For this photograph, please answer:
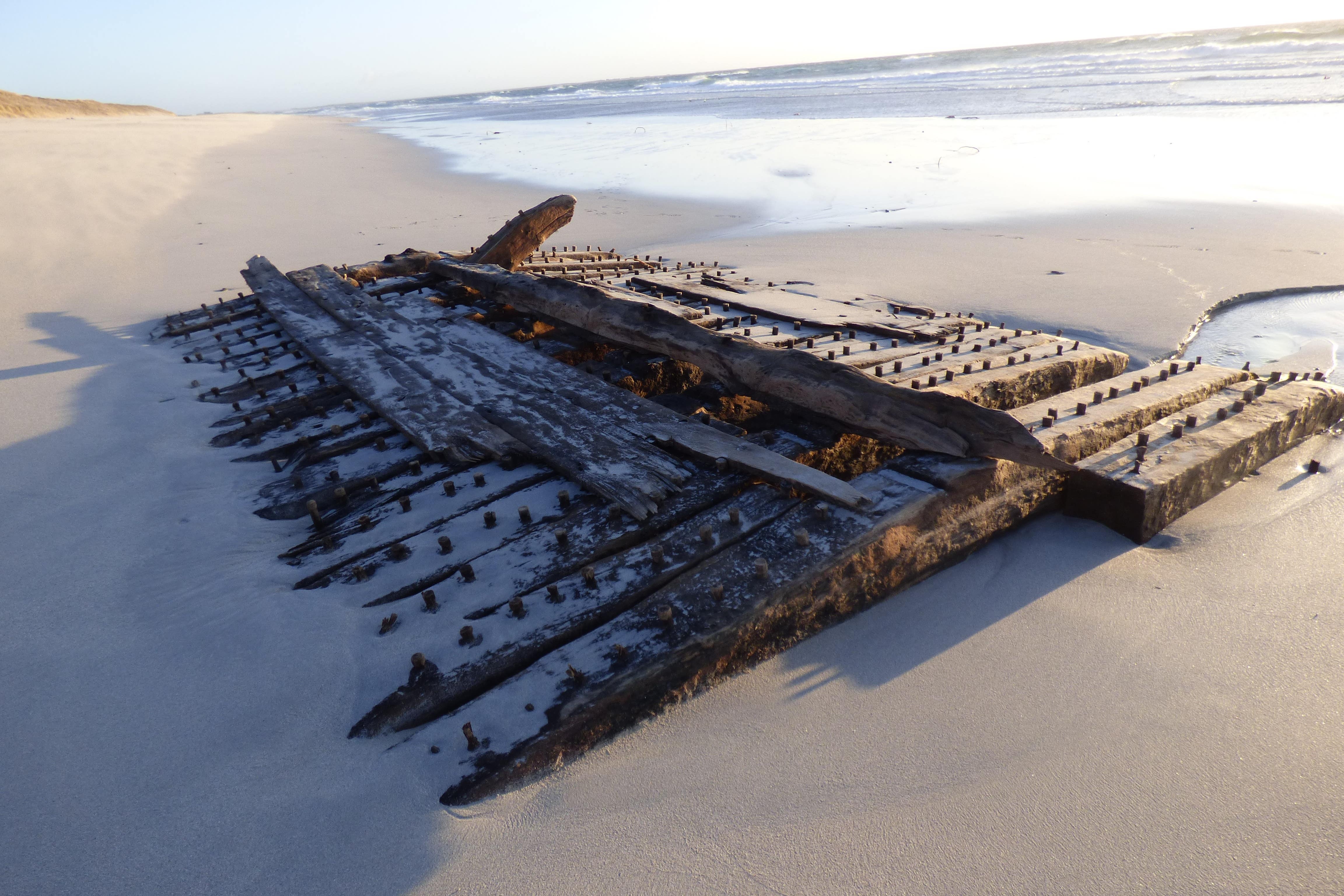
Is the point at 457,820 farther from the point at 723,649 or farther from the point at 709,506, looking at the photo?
the point at 709,506

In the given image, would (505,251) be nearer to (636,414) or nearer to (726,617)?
(636,414)

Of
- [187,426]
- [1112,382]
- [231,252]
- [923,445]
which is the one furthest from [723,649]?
[231,252]

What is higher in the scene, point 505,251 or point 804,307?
point 505,251

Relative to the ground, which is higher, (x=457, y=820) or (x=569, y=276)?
(x=569, y=276)

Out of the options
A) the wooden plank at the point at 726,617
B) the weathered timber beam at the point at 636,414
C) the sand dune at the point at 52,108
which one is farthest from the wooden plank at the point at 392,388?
the sand dune at the point at 52,108

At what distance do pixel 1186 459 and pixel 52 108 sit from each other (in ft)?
208

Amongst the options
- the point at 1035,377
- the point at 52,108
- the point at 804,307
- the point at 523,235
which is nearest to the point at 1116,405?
the point at 1035,377

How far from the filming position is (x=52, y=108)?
46625 mm

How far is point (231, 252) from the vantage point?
9625mm

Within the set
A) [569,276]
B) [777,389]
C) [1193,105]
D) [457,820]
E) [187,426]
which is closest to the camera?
[457,820]

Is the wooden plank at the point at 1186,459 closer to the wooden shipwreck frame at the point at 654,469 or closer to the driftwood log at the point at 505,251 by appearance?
the wooden shipwreck frame at the point at 654,469

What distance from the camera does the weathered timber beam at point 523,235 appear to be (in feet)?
20.1

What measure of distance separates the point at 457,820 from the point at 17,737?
1.33 metres

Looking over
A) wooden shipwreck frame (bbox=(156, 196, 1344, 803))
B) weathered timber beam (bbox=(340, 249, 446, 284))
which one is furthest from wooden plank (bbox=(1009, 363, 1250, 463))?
weathered timber beam (bbox=(340, 249, 446, 284))
